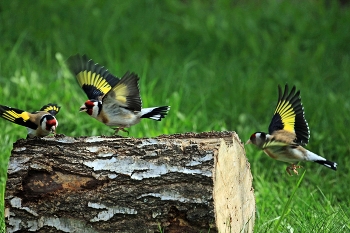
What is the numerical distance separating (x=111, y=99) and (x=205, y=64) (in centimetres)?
405

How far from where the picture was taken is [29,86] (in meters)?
6.73

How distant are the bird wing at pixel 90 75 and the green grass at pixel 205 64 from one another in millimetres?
1036

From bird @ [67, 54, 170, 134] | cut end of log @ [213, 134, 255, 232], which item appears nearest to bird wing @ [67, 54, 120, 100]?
bird @ [67, 54, 170, 134]

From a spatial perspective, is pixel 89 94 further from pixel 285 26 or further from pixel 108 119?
pixel 285 26

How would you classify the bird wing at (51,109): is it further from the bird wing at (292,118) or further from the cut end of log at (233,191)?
the bird wing at (292,118)

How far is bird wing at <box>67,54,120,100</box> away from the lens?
16.7 ft

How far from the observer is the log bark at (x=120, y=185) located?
361 centimetres

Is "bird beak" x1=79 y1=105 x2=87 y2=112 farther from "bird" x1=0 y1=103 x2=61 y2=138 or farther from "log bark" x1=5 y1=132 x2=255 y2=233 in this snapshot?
"log bark" x1=5 y1=132 x2=255 y2=233

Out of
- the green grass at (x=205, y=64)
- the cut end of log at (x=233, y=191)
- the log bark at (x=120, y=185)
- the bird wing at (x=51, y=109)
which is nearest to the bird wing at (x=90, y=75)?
the bird wing at (x=51, y=109)

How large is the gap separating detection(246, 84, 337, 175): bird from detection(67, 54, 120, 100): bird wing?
1.37 meters

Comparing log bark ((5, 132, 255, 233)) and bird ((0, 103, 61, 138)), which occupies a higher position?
bird ((0, 103, 61, 138))

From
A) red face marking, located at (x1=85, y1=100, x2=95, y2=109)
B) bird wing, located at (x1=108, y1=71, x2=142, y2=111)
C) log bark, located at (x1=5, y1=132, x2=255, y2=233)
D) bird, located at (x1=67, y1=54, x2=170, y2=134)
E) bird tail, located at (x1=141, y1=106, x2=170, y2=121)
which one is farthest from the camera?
bird tail, located at (x1=141, y1=106, x2=170, y2=121)

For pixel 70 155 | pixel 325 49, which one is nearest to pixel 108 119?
pixel 70 155

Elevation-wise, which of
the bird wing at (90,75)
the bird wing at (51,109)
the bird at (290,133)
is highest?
the bird wing at (90,75)
